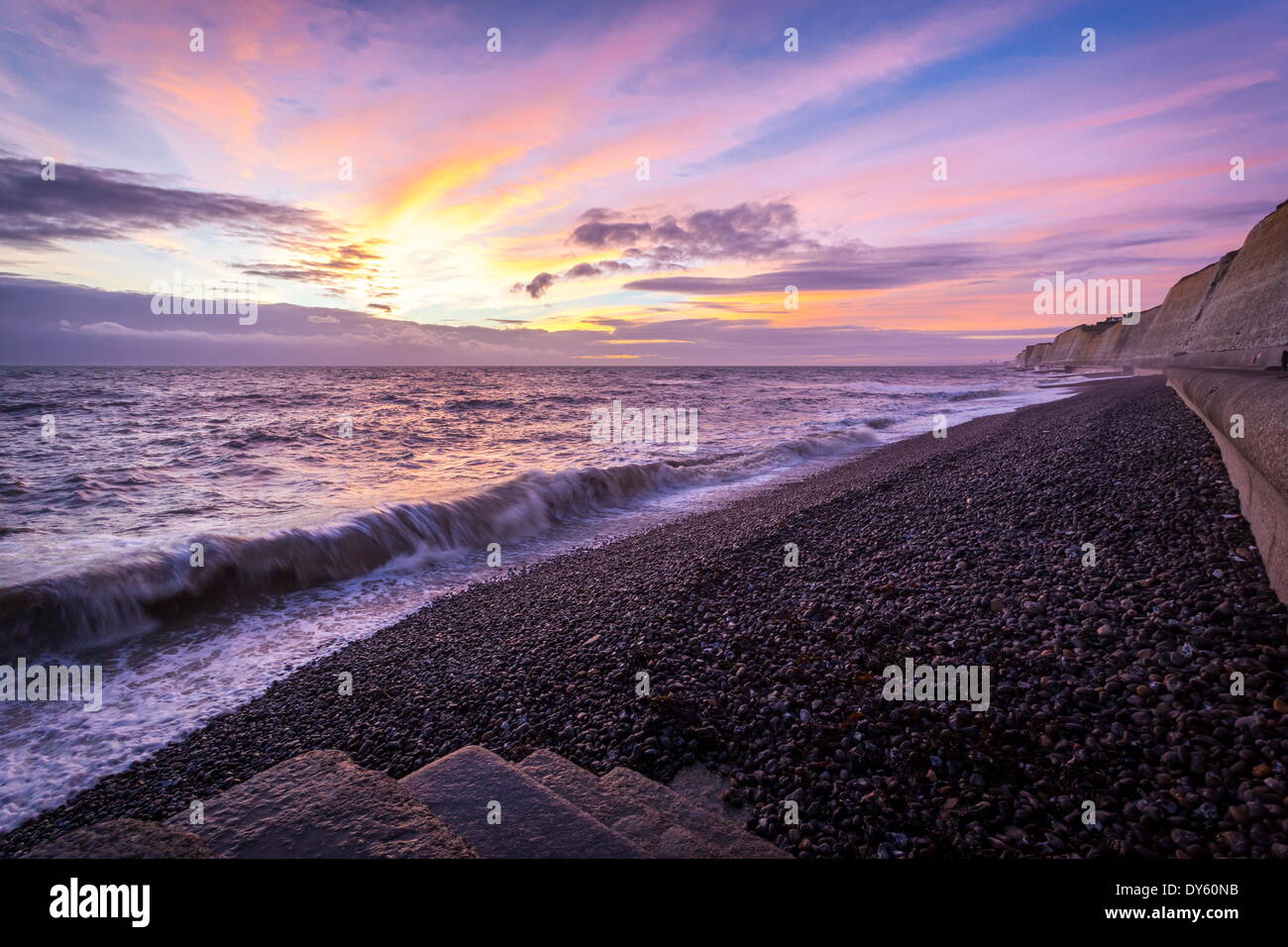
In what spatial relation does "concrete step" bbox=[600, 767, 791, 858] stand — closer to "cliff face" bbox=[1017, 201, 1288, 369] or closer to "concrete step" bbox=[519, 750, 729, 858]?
"concrete step" bbox=[519, 750, 729, 858]

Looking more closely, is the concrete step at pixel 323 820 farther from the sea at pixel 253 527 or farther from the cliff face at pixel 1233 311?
the cliff face at pixel 1233 311

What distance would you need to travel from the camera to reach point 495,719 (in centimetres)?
538

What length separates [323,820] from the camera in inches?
132

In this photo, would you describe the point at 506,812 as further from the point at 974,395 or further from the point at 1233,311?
the point at 974,395

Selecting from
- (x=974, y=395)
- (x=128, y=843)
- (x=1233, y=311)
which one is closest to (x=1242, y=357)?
(x=1233, y=311)

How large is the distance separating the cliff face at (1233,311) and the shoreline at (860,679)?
619 inches

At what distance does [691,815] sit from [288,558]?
10.9 metres

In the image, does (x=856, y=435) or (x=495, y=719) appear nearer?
(x=495, y=719)

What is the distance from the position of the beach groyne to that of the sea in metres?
10.9

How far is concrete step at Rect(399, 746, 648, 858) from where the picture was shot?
310cm

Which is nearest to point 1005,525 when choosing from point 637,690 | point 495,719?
point 637,690
